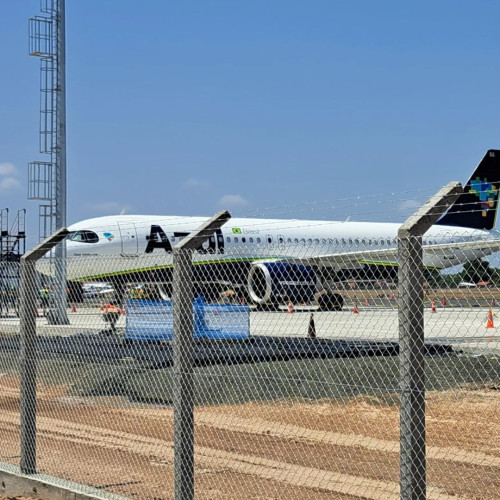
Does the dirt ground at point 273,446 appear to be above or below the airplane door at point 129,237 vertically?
above

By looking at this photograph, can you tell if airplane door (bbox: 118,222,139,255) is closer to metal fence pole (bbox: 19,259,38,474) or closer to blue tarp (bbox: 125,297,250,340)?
blue tarp (bbox: 125,297,250,340)

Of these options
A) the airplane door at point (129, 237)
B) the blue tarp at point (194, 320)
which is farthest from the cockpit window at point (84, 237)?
the blue tarp at point (194, 320)

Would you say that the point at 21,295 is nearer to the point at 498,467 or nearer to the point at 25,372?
the point at 25,372

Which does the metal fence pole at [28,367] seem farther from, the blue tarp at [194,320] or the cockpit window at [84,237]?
the cockpit window at [84,237]

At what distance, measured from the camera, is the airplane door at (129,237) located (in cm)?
3014

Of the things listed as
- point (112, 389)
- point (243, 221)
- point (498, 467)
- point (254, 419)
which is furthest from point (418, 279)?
point (243, 221)

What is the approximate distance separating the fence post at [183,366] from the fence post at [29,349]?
6.16 ft

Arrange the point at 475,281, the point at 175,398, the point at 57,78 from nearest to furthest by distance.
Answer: the point at 475,281
the point at 175,398
the point at 57,78

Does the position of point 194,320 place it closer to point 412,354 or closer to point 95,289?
point 95,289

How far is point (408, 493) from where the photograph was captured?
4281 mm

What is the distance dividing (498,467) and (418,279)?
359 cm

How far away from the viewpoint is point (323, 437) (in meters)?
8.66

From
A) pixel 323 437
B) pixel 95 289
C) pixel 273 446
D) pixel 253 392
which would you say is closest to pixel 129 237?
pixel 95 289

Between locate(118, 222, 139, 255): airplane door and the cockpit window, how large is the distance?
37.3 inches
